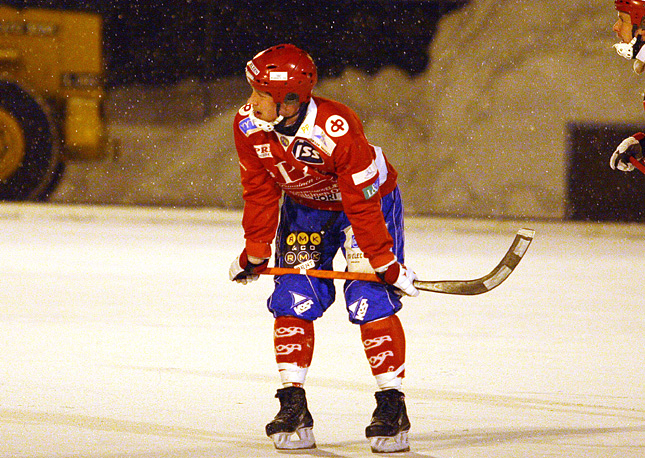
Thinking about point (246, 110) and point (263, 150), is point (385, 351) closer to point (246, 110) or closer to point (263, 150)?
point (263, 150)

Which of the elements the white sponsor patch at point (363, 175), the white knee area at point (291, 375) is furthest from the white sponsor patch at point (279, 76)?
the white knee area at point (291, 375)

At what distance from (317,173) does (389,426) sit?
95 centimetres

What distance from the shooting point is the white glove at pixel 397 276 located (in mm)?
4422

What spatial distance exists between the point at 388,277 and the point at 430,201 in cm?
1313

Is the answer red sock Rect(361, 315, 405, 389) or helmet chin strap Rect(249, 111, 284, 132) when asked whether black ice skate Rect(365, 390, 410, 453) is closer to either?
red sock Rect(361, 315, 405, 389)

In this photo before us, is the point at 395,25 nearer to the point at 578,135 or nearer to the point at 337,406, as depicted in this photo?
the point at 578,135

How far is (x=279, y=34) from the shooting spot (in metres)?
19.0

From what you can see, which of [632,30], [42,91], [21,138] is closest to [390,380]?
[632,30]

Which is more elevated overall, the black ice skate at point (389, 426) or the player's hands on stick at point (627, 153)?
the player's hands on stick at point (627, 153)

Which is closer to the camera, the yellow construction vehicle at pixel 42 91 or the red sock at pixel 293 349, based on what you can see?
the red sock at pixel 293 349

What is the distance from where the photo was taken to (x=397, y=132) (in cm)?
1861

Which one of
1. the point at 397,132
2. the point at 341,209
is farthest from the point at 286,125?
the point at 397,132

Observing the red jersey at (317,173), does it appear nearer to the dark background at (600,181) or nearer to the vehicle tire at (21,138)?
the dark background at (600,181)

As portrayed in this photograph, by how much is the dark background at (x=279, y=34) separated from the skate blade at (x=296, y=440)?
14.7 meters
